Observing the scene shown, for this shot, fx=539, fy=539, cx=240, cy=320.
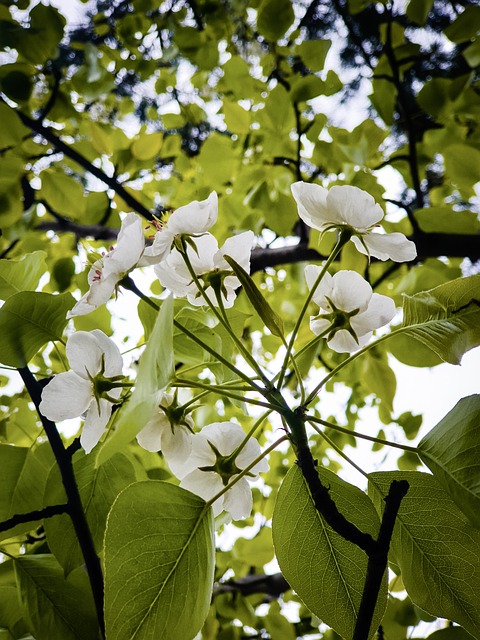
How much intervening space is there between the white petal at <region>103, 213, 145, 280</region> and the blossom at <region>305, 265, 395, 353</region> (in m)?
0.14

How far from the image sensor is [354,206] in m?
0.37

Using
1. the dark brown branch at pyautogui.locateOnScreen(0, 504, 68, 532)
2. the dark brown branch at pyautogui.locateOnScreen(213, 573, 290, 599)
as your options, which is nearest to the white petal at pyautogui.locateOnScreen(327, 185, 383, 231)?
the dark brown branch at pyautogui.locateOnScreen(0, 504, 68, 532)

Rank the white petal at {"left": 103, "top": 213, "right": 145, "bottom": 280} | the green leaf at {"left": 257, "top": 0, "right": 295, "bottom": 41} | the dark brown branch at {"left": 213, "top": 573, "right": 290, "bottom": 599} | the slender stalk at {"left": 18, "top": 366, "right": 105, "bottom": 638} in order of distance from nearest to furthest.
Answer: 1. the white petal at {"left": 103, "top": 213, "right": 145, "bottom": 280}
2. the slender stalk at {"left": 18, "top": 366, "right": 105, "bottom": 638}
3. the green leaf at {"left": 257, "top": 0, "right": 295, "bottom": 41}
4. the dark brown branch at {"left": 213, "top": 573, "right": 290, "bottom": 599}

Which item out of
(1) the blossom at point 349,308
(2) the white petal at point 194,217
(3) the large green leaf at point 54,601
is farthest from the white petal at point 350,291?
(3) the large green leaf at point 54,601

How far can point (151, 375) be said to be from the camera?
0.25 m

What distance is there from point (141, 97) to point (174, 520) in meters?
2.18

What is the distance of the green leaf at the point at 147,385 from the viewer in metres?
0.23

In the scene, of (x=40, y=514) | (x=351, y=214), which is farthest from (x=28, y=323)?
(x=351, y=214)

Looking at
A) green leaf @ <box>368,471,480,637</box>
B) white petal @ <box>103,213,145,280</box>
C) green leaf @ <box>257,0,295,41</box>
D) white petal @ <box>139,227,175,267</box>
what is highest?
green leaf @ <box>257,0,295,41</box>

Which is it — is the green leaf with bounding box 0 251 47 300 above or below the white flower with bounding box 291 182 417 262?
below

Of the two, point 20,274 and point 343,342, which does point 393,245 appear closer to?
point 343,342

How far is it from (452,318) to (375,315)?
0.19 feet

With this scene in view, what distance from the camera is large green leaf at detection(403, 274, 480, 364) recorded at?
1.17ft

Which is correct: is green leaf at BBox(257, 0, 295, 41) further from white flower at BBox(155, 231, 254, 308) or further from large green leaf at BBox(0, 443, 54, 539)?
large green leaf at BBox(0, 443, 54, 539)
